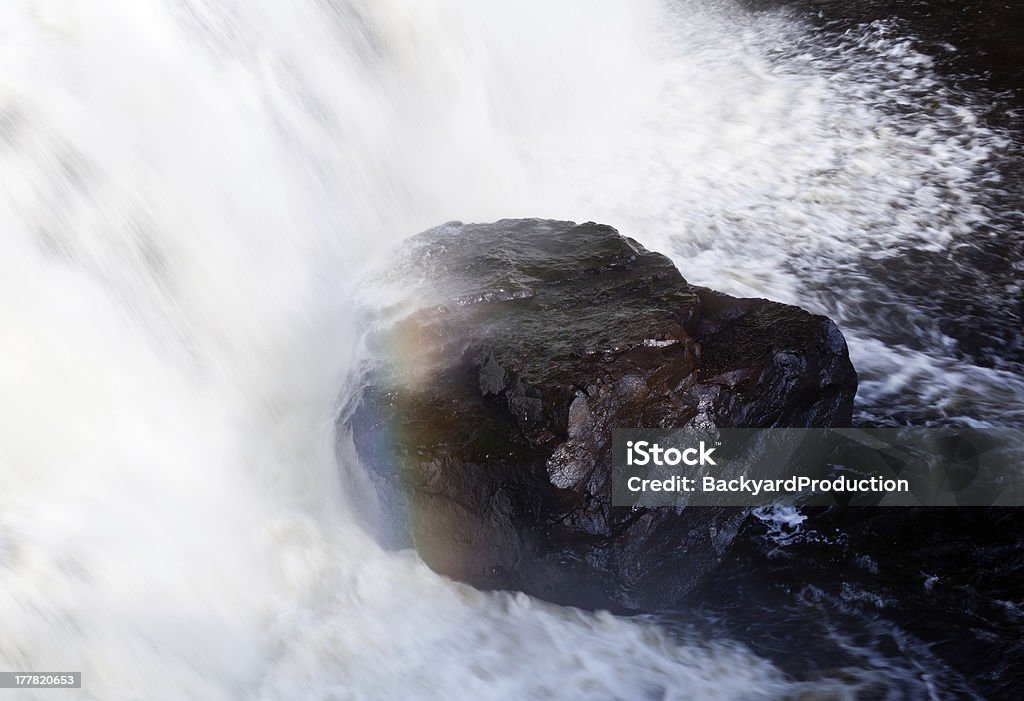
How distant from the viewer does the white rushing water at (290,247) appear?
12.0ft

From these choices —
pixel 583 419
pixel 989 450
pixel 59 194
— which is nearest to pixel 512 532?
pixel 583 419

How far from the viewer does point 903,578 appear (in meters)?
3.87

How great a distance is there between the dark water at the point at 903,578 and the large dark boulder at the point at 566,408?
0.82ft

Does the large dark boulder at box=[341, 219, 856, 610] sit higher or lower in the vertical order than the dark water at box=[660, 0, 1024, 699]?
higher

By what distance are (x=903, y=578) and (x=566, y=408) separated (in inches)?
61.9

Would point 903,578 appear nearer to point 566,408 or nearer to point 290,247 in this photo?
A: point 566,408

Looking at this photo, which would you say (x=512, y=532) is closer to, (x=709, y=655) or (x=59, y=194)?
(x=709, y=655)

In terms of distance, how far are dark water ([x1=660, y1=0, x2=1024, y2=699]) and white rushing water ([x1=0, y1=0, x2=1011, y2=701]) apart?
26 centimetres

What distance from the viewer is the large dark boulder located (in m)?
3.75

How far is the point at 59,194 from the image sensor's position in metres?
4.77

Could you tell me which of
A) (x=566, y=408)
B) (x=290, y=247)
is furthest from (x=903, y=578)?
(x=290, y=247)

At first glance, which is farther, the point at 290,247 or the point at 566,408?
the point at 290,247

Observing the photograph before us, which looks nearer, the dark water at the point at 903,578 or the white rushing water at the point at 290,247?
the dark water at the point at 903,578

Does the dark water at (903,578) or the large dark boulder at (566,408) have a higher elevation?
the large dark boulder at (566,408)
